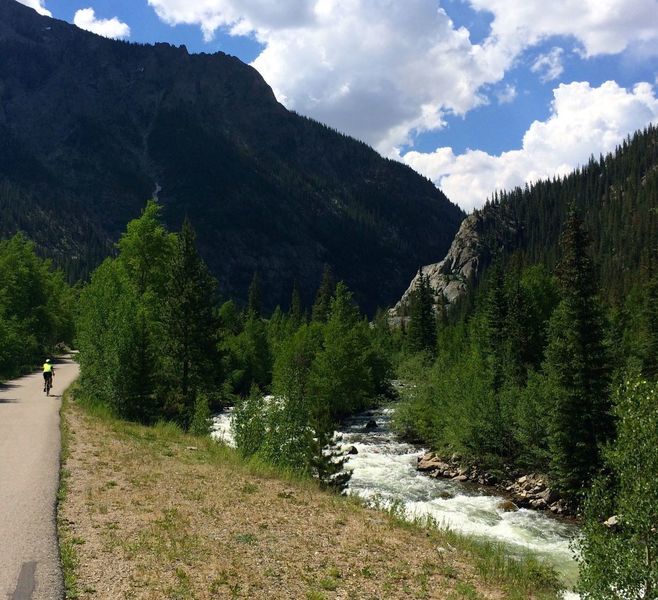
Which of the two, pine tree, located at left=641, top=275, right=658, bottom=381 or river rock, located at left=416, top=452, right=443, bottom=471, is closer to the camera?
river rock, located at left=416, top=452, right=443, bottom=471

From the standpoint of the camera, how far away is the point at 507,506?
25.7m

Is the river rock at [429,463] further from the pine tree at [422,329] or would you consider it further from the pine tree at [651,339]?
the pine tree at [422,329]

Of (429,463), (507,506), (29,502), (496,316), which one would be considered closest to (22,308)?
(429,463)

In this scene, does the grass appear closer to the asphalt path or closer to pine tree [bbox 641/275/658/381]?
the asphalt path

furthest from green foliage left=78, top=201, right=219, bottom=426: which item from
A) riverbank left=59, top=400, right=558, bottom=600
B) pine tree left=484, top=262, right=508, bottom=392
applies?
pine tree left=484, top=262, right=508, bottom=392

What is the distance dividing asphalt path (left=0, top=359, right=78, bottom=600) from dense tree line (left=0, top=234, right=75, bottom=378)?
15.8 m

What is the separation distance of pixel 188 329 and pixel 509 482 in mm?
21263

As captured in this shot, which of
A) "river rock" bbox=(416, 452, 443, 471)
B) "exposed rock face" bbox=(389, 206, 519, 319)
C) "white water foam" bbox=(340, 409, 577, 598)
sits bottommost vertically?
"white water foam" bbox=(340, 409, 577, 598)

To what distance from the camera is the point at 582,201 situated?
19675 cm

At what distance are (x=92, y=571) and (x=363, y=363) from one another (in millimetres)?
41945

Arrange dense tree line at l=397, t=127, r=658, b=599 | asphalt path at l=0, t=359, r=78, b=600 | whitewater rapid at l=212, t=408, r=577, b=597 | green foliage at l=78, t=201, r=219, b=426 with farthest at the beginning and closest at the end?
green foliage at l=78, t=201, r=219, b=426, whitewater rapid at l=212, t=408, r=577, b=597, dense tree line at l=397, t=127, r=658, b=599, asphalt path at l=0, t=359, r=78, b=600

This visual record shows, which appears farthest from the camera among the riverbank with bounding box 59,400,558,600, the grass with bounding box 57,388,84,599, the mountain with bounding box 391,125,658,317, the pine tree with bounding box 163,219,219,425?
the mountain with bounding box 391,125,658,317

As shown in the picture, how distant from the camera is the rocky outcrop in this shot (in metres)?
26.1

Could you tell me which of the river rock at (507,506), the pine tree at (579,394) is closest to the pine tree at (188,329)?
the river rock at (507,506)
